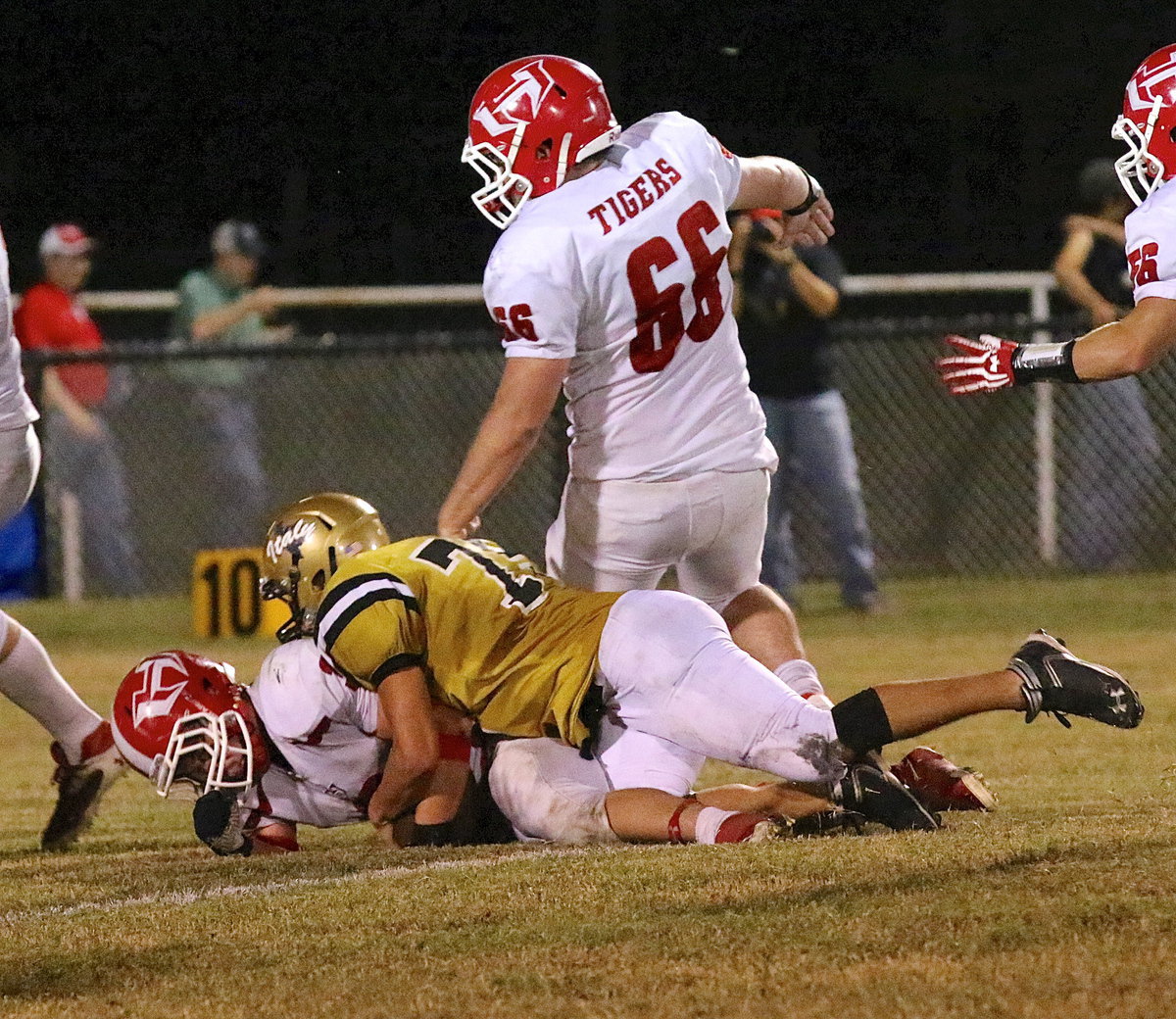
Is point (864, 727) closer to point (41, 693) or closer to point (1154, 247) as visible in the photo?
point (1154, 247)

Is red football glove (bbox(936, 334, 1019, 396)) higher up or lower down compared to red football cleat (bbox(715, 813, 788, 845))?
higher up

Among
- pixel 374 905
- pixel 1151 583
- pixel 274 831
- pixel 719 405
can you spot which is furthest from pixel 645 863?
pixel 1151 583

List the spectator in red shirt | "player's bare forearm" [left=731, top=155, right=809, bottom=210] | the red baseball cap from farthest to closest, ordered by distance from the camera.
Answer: the spectator in red shirt
the red baseball cap
"player's bare forearm" [left=731, top=155, right=809, bottom=210]

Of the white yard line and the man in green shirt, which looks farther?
the man in green shirt

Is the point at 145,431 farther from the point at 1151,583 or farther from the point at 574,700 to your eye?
the point at 574,700

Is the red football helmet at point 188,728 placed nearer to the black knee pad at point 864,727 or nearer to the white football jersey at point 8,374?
the white football jersey at point 8,374

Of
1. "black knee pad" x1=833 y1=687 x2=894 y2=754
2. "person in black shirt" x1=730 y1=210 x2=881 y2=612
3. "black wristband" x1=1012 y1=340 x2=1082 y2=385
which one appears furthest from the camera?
"person in black shirt" x1=730 y1=210 x2=881 y2=612

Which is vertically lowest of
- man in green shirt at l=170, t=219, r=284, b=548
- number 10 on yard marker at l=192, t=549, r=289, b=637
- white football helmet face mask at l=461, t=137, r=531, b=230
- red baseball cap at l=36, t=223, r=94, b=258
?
number 10 on yard marker at l=192, t=549, r=289, b=637

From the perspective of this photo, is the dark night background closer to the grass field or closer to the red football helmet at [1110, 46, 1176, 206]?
the red football helmet at [1110, 46, 1176, 206]

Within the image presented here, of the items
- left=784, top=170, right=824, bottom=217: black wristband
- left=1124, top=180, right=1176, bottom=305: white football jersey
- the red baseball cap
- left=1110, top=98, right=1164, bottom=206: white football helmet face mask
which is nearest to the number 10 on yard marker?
the red baseball cap

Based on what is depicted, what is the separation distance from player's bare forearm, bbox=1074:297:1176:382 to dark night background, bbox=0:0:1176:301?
11.0 m

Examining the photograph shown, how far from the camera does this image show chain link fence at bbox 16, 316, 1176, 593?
1309 centimetres

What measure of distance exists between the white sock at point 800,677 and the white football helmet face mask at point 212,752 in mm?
1405

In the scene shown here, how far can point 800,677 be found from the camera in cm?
545
